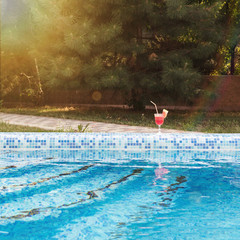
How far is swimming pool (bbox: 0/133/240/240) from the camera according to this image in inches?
135

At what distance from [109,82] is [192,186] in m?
7.06

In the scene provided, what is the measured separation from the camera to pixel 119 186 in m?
4.80

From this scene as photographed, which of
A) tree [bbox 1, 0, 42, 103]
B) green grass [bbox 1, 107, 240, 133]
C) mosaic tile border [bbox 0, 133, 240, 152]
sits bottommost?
mosaic tile border [bbox 0, 133, 240, 152]

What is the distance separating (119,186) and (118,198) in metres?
0.50

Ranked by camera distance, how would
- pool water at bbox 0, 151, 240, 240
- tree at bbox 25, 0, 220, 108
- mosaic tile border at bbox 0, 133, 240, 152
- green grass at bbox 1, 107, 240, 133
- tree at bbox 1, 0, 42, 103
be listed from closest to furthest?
1. pool water at bbox 0, 151, 240, 240
2. mosaic tile border at bbox 0, 133, 240, 152
3. green grass at bbox 1, 107, 240, 133
4. tree at bbox 25, 0, 220, 108
5. tree at bbox 1, 0, 42, 103

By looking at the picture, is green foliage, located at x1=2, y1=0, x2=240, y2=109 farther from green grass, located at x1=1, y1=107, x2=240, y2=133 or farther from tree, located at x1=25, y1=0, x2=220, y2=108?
green grass, located at x1=1, y1=107, x2=240, y2=133

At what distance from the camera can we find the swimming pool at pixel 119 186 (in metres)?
3.44

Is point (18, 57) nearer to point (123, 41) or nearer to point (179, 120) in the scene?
point (123, 41)

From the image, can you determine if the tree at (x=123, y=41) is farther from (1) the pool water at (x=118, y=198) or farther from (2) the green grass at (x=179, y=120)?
(1) the pool water at (x=118, y=198)

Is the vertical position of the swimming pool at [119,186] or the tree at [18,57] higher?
the tree at [18,57]

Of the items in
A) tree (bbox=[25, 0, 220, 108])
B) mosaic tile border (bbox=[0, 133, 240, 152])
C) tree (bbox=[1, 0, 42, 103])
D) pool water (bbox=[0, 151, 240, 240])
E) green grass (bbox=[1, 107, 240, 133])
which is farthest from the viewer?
tree (bbox=[1, 0, 42, 103])

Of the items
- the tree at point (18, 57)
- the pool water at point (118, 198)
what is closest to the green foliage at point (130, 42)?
the tree at point (18, 57)

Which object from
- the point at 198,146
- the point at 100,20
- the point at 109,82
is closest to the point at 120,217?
the point at 198,146

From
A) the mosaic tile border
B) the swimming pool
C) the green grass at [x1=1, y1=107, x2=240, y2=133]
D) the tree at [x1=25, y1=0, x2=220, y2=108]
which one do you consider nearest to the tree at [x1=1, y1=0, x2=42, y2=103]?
the tree at [x1=25, y1=0, x2=220, y2=108]
